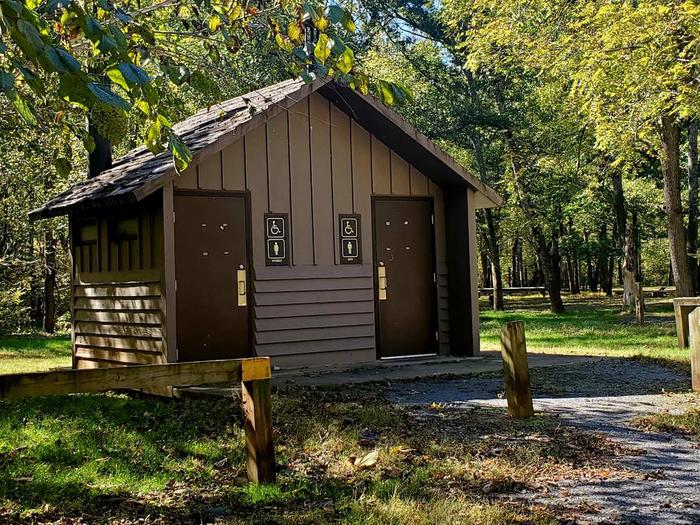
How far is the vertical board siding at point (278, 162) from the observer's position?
11719mm

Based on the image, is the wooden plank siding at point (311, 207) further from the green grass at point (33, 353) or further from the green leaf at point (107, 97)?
the green leaf at point (107, 97)

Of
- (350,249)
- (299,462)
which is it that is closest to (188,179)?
(350,249)

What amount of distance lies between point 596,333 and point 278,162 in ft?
30.8

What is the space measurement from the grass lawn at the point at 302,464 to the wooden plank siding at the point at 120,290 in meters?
2.22

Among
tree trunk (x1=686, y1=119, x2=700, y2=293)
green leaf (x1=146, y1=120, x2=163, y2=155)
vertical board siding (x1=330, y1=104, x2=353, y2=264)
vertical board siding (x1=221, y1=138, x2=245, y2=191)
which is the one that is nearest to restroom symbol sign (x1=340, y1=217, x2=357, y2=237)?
vertical board siding (x1=330, y1=104, x2=353, y2=264)

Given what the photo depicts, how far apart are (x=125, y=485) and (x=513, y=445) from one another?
2.96 meters

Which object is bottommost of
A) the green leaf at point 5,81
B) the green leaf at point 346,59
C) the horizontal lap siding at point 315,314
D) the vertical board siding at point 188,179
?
the horizontal lap siding at point 315,314

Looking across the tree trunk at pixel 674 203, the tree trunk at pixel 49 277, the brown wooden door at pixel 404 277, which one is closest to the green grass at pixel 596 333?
the tree trunk at pixel 674 203

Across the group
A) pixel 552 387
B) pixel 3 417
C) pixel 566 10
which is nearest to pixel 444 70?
pixel 566 10

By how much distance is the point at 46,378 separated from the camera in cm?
498

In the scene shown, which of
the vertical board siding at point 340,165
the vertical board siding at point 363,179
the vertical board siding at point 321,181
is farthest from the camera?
the vertical board siding at point 363,179

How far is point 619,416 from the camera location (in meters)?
7.96

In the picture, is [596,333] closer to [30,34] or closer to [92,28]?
[92,28]

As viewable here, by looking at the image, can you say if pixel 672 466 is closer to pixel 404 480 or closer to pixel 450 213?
pixel 404 480
